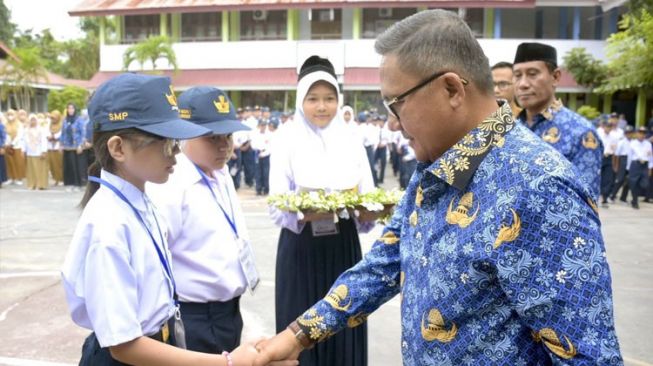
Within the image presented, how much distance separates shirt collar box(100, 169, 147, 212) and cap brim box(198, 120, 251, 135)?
2.60ft

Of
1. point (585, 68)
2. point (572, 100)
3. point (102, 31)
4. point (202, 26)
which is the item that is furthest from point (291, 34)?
point (572, 100)

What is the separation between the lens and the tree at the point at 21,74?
30094mm

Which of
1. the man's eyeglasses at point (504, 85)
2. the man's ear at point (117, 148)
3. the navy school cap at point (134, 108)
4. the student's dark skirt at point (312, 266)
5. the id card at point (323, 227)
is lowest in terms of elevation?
the student's dark skirt at point (312, 266)

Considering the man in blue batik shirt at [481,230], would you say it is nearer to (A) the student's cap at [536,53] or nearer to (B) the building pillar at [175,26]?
(A) the student's cap at [536,53]

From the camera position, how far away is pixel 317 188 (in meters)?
3.98

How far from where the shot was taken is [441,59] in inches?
60.4

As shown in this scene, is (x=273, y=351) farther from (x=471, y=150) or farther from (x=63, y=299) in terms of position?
(x=63, y=299)

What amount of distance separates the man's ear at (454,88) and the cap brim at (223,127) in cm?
143

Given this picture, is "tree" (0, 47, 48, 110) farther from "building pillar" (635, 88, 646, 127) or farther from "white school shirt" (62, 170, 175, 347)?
"white school shirt" (62, 170, 175, 347)

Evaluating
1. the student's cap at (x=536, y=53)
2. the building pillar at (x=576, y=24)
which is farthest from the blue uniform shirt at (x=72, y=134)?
the building pillar at (x=576, y=24)

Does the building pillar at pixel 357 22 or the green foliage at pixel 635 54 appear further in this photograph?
the building pillar at pixel 357 22

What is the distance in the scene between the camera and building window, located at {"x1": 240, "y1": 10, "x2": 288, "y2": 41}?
28281 millimetres

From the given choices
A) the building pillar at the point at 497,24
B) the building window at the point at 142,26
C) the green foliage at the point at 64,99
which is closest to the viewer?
the building pillar at the point at 497,24

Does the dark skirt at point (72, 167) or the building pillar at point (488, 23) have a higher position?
the building pillar at point (488, 23)
